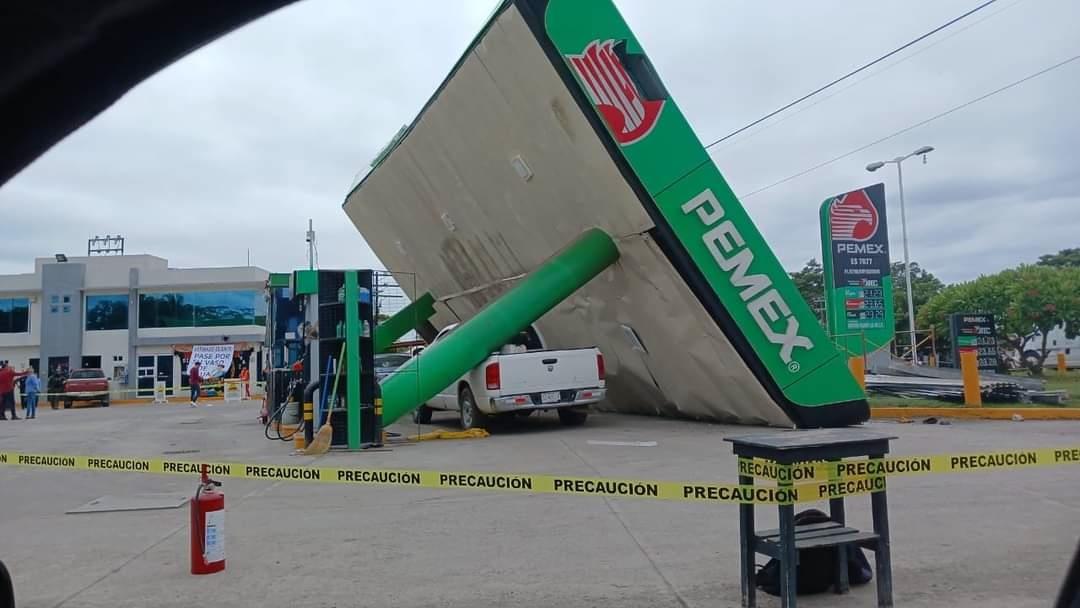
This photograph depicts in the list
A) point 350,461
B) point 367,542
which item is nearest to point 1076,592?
point 367,542

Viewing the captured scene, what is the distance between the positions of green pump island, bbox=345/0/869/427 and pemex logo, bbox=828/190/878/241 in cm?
1135

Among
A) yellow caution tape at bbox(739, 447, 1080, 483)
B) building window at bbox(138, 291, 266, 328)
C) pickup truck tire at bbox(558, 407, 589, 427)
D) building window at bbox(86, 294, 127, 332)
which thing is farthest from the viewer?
building window at bbox(138, 291, 266, 328)

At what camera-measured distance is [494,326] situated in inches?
554

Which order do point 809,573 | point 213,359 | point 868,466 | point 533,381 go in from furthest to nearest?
1. point 213,359
2. point 533,381
3. point 809,573
4. point 868,466

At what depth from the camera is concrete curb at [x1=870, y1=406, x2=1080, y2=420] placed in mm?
14867

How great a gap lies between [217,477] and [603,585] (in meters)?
6.73

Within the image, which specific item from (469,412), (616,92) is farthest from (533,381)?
(616,92)

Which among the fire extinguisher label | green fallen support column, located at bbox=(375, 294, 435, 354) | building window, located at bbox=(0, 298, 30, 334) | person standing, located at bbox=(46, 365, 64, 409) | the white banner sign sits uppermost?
building window, located at bbox=(0, 298, 30, 334)

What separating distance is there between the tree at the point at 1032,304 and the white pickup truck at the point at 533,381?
33394mm

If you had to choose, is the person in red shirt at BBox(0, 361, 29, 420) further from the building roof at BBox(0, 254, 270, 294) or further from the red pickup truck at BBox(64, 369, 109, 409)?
the building roof at BBox(0, 254, 270, 294)

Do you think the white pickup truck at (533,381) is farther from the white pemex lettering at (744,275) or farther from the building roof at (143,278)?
the building roof at (143,278)

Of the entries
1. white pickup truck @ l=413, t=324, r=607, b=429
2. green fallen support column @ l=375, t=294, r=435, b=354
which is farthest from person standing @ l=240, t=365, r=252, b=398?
white pickup truck @ l=413, t=324, r=607, b=429

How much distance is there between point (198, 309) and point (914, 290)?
2495 inches

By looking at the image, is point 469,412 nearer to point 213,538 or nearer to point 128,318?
point 213,538
